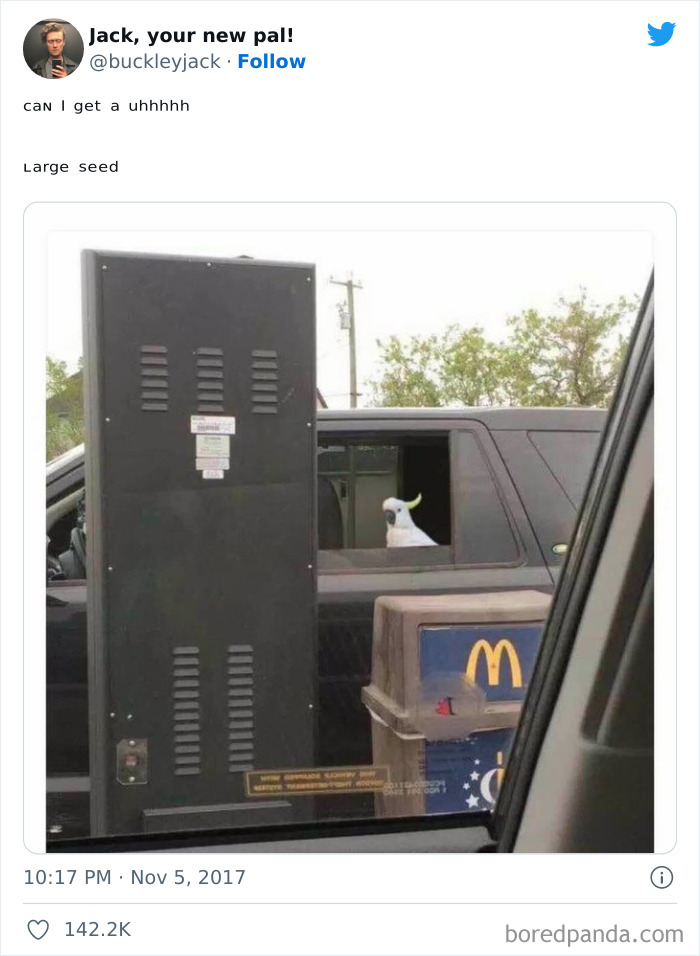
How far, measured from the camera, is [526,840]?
1.81m

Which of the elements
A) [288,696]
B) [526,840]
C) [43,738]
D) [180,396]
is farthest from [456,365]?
[43,738]

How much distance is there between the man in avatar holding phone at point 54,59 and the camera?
68.4 inches

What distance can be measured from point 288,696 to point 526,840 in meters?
0.73

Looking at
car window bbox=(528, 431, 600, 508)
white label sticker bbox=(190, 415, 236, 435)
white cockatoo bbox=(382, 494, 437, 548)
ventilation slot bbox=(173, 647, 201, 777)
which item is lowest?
ventilation slot bbox=(173, 647, 201, 777)

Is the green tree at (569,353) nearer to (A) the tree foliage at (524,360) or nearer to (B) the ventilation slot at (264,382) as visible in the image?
(A) the tree foliage at (524,360)

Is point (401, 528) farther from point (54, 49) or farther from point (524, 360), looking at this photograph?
point (54, 49)

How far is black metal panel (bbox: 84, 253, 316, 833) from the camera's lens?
224cm

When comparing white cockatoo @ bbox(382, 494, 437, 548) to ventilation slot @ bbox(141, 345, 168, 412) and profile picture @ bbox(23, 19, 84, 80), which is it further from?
profile picture @ bbox(23, 19, 84, 80)

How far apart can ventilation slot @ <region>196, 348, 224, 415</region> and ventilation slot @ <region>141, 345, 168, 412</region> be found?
0.26ft

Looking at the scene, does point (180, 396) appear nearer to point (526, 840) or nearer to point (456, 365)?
point (456, 365)

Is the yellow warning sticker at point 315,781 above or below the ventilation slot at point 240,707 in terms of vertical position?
below

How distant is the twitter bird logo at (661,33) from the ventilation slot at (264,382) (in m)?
1.03

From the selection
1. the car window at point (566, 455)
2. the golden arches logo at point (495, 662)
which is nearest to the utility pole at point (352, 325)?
the golden arches logo at point (495, 662)

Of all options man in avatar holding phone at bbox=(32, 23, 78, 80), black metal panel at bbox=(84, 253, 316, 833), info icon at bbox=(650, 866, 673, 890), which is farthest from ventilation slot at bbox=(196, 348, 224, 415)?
info icon at bbox=(650, 866, 673, 890)
